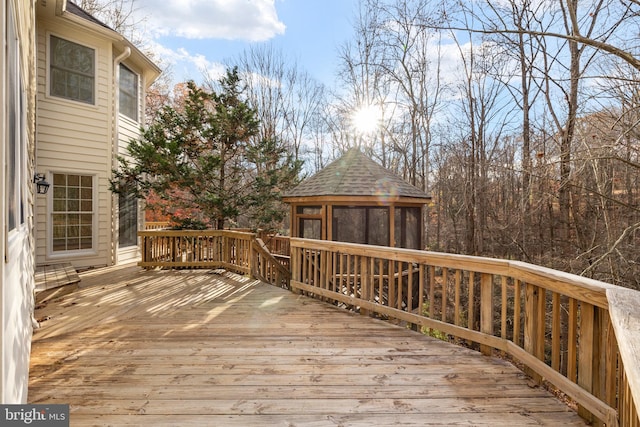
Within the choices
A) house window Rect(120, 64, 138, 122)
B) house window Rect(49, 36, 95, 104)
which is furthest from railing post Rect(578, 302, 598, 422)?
house window Rect(120, 64, 138, 122)

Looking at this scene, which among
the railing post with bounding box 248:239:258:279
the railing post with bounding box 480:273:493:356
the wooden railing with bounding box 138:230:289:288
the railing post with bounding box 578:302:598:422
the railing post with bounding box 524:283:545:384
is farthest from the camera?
the wooden railing with bounding box 138:230:289:288

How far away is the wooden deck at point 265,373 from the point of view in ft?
7.28

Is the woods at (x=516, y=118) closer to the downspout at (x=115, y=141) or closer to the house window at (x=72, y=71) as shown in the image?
the downspout at (x=115, y=141)

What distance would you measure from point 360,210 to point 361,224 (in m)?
0.33

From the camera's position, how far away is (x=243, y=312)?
4605 mm

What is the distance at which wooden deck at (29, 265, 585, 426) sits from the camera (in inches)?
87.4

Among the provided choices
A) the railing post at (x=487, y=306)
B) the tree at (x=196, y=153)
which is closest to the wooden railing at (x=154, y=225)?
the tree at (x=196, y=153)

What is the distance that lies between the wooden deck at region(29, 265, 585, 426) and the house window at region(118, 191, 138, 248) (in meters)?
4.23

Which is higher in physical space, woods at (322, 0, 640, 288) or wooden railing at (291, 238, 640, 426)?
woods at (322, 0, 640, 288)

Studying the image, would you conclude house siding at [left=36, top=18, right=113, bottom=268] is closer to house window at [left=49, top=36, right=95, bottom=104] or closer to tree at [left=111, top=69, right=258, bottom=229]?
house window at [left=49, top=36, right=95, bottom=104]

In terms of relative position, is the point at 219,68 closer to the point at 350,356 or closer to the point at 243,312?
the point at 243,312

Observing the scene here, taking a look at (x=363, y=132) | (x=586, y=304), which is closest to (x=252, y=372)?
(x=586, y=304)

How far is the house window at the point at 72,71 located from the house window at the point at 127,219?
8.04 ft

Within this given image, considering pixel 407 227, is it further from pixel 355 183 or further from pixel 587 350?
pixel 587 350
